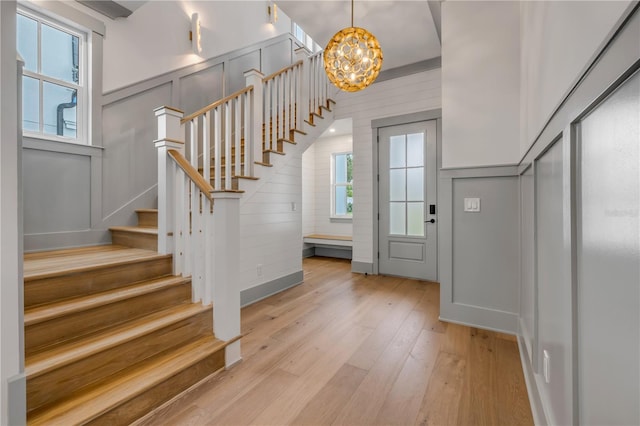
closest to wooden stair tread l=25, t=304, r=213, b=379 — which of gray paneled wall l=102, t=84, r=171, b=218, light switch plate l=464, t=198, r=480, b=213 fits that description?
gray paneled wall l=102, t=84, r=171, b=218

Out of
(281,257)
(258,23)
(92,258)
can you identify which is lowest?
(281,257)

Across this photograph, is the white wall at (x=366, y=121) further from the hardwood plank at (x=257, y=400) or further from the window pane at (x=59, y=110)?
the window pane at (x=59, y=110)

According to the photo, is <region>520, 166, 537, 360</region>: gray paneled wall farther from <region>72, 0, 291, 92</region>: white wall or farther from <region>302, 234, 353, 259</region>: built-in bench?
<region>72, 0, 291, 92</region>: white wall

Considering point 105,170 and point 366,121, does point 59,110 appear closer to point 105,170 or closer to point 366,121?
point 105,170

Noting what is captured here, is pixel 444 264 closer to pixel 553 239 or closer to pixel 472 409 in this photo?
pixel 472 409

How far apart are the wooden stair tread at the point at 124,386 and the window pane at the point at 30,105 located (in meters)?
2.47

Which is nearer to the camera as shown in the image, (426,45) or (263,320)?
(263,320)

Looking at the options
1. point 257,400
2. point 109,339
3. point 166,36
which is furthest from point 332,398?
point 166,36

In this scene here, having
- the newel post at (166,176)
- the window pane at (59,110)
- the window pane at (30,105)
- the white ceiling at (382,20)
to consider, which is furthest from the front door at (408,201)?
the window pane at (30,105)

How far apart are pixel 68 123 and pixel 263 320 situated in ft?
8.86

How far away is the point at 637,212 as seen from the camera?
1.82 ft

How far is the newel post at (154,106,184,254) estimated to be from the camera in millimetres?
2279

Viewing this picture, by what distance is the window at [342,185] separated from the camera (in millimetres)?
6250

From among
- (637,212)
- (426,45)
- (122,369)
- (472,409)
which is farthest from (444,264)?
(426,45)
